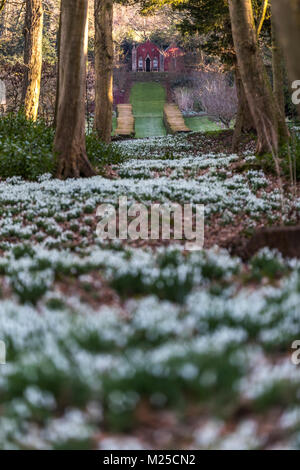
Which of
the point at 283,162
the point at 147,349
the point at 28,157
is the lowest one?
the point at 147,349

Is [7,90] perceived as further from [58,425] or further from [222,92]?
[58,425]

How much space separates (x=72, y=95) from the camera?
1277 cm

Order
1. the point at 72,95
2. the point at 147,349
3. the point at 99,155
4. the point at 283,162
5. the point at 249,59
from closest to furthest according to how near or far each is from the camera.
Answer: the point at 147,349 → the point at 283,162 → the point at 72,95 → the point at 249,59 → the point at 99,155

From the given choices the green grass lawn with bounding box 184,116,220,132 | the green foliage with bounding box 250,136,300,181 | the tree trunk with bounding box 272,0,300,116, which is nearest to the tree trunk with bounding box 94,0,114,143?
the green foliage with bounding box 250,136,300,181

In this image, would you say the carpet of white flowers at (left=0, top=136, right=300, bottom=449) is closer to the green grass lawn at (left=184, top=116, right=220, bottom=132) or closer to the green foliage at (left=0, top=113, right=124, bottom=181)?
the green foliage at (left=0, top=113, right=124, bottom=181)

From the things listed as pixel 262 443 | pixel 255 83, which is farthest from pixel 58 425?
pixel 255 83

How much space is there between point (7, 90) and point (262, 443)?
130 ft

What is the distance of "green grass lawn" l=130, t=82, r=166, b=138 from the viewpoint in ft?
169

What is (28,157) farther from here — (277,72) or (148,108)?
A: (148,108)

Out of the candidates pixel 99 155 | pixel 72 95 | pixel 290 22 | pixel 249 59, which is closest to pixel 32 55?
pixel 99 155

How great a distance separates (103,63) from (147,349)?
21.2 meters

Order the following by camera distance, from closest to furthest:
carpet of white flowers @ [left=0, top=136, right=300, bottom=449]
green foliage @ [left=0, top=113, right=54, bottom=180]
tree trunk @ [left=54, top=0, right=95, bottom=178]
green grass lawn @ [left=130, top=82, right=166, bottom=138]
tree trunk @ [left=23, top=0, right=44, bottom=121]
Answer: carpet of white flowers @ [left=0, top=136, right=300, bottom=449] → tree trunk @ [left=54, top=0, right=95, bottom=178] → green foliage @ [left=0, top=113, right=54, bottom=180] → tree trunk @ [left=23, top=0, right=44, bottom=121] → green grass lawn @ [left=130, top=82, right=166, bottom=138]

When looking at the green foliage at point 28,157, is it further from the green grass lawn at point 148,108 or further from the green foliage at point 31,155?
the green grass lawn at point 148,108

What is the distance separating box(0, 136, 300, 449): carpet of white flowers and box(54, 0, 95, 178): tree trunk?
6.19 m
